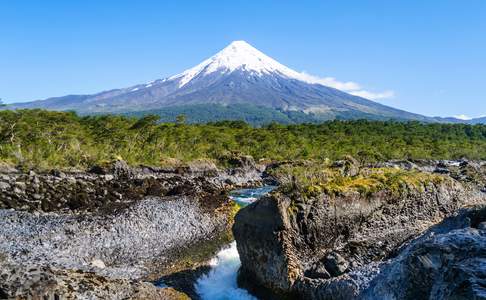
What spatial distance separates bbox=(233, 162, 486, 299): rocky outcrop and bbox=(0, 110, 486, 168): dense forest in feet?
121

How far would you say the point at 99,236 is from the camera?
20938 millimetres

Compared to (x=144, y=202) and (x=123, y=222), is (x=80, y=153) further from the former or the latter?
(x=123, y=222)

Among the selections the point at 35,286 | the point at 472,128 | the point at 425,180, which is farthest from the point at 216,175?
the point at 472,128

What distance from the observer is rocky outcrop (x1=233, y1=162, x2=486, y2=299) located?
14125 millimetres

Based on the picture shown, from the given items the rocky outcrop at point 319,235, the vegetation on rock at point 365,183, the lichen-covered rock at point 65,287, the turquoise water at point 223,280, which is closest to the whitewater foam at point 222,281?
the turquoise water at point 223,280

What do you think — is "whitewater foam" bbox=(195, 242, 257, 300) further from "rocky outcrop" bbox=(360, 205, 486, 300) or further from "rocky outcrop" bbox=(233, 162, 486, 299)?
"rocky outcrop" bbox=(360, 205, 486, 300)

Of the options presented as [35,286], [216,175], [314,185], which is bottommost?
[216,175]

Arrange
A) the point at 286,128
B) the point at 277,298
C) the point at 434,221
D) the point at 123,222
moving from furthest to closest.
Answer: the point at 286,128 → the point at 123,222 → the point at 434,221 → the point at 277,298

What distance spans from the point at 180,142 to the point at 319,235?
57.4 metres

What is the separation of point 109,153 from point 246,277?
1804 inches

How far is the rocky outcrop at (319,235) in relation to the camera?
46.3ft

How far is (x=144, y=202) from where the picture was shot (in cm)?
2836

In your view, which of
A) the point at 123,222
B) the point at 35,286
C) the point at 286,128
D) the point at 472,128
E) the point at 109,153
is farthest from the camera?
the point at 472,128

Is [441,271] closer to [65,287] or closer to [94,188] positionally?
[65,287]
